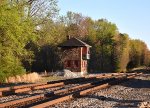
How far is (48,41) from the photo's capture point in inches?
2226

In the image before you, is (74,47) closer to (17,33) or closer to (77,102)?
(17,33)

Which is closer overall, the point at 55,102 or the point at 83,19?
the point at 55,102

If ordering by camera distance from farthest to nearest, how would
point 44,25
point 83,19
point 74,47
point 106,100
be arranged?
point 83,19 < point 74,47 < point 44,25 < point 106,100

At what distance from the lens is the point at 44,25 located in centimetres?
4925

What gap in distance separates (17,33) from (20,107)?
57.4ft

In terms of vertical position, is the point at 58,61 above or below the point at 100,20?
below

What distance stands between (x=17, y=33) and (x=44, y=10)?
18157 millimetres

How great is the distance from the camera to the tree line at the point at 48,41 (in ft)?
108

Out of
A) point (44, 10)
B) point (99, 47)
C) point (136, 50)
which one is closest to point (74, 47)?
point (44, 10)

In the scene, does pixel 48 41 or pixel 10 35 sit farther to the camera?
pixel 48 41

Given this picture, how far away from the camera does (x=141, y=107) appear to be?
1548 cm

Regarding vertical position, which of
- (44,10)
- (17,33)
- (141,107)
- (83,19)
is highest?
(83,19)

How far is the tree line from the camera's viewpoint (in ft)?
108

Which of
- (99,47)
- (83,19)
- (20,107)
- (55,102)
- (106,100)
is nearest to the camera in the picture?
(20,107)
